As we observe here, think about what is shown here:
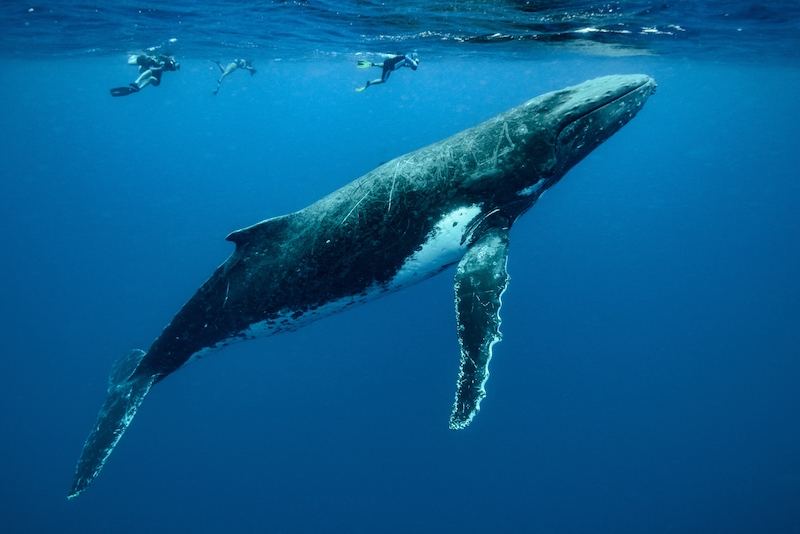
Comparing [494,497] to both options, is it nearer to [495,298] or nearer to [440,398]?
[440,398]

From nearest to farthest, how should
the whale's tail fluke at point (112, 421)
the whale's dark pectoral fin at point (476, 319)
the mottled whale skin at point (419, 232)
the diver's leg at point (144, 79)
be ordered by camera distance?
the whale's dark pectoral fin at point (476, 319) → the mottled whale skin at point (419, 232) → the whale's tail fluke at point (112, 421) → the diver's leg at point (144, 79)

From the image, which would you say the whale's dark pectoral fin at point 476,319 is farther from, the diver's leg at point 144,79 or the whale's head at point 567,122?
the diver's leg at point 144,79

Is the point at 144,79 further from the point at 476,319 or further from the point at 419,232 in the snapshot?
the point at 476,319

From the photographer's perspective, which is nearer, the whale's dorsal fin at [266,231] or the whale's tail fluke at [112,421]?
the whale's dorsal fin at [266,231]

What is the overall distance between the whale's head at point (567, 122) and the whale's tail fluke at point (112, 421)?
716 centimetres

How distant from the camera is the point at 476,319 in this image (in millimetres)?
4500

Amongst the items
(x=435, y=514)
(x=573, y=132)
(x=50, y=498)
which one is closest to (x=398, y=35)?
(x=573, y=132)

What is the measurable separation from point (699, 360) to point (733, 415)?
4225mm

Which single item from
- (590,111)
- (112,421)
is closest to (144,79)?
(112,421)

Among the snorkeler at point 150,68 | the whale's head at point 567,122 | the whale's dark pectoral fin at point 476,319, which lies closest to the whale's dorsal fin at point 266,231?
the whale's dark pectoral fin at point 476,319

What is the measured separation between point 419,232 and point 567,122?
2.39m

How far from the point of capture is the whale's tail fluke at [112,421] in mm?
6324

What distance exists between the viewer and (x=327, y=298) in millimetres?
6086

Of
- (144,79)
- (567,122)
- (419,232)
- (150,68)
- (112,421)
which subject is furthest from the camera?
(150,68)
